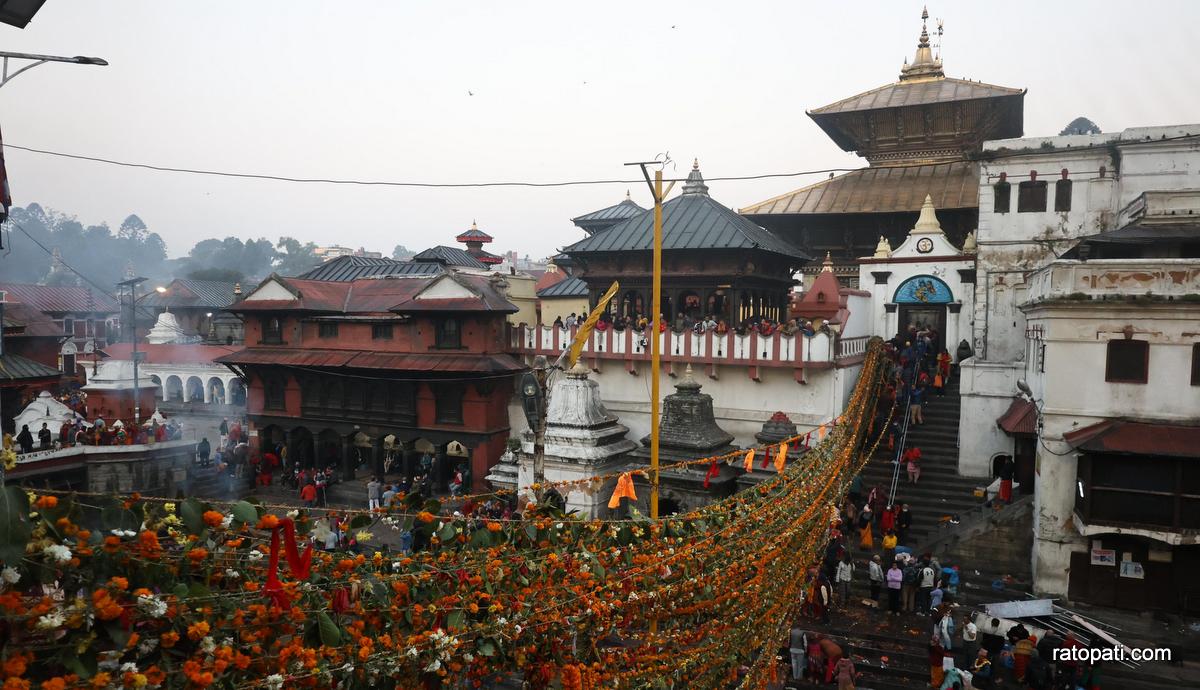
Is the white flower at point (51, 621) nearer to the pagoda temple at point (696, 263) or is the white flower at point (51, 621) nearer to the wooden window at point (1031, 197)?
the pagoda temple at point (696, 263)

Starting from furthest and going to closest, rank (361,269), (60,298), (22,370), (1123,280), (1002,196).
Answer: (60,298), (361,269), (22,370), (1002,196), (1123,280)

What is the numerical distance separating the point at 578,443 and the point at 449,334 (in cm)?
732

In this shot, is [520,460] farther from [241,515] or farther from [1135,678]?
[241,515]

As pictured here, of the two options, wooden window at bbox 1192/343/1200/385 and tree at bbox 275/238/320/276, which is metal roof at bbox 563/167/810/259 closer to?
wooden window at bbox 1192/343/1200/385

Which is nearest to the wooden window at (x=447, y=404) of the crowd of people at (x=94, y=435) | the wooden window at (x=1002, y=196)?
the crowd of people at (x=94, y=435)

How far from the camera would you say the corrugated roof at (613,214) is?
1592 inches

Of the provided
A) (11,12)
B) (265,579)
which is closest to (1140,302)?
(265,579)

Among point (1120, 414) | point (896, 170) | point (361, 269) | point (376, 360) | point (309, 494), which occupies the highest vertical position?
point (896, 170)

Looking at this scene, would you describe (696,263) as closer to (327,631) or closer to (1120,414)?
(1120,414)

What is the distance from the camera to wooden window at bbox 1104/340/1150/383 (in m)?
16.0

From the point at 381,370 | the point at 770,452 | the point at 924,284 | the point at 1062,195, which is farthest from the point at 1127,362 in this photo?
the point at 381,370

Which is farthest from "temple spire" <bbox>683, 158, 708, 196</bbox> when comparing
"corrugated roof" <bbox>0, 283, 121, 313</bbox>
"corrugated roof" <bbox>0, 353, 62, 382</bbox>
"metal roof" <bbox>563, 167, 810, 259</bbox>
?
"corrugated roof" <bbox>0, 283, 121, 313</bbox>

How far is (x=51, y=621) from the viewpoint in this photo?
4004 mm

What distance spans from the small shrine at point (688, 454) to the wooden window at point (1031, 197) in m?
12.9
